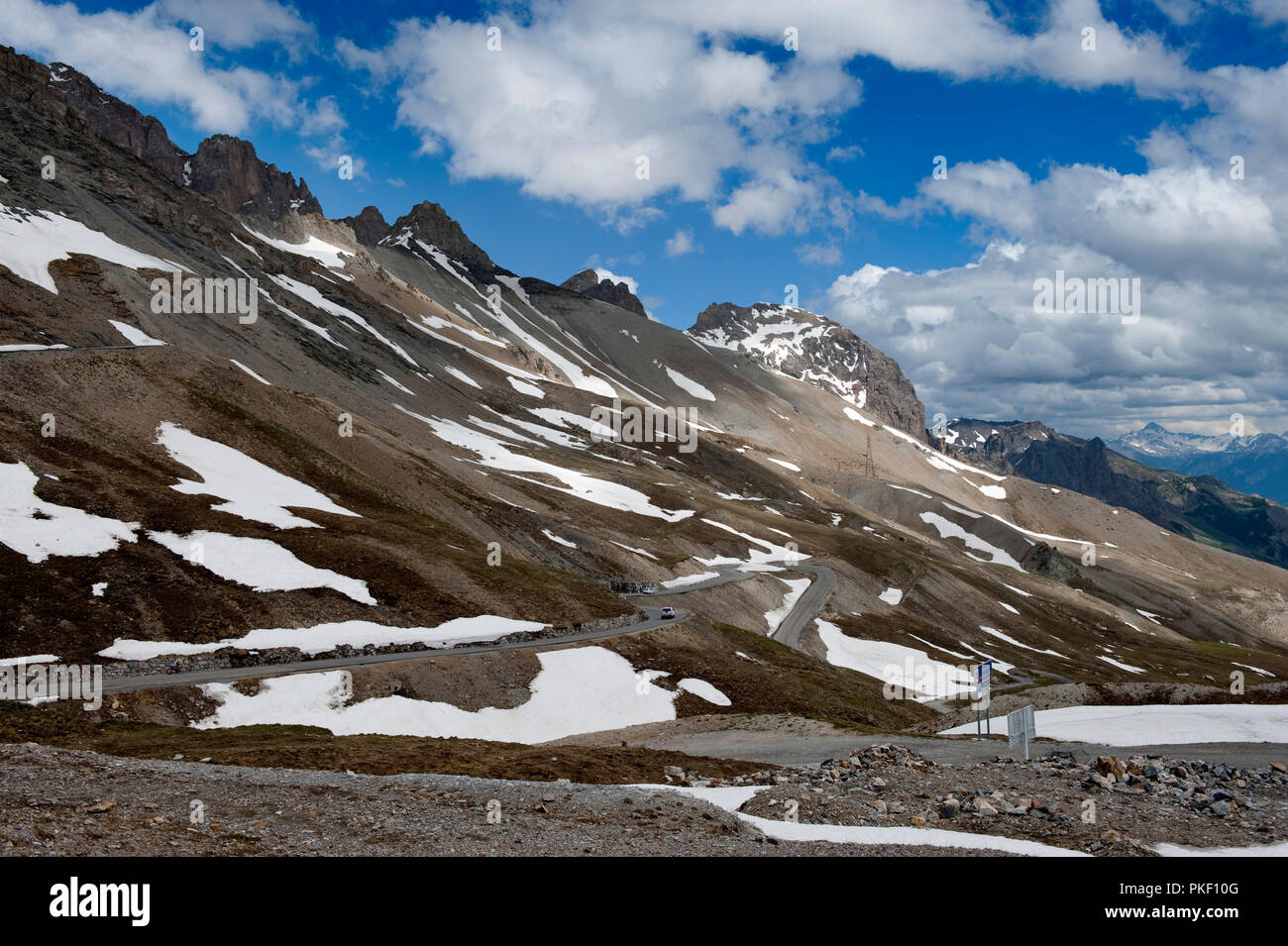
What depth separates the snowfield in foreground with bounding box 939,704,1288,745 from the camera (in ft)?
101

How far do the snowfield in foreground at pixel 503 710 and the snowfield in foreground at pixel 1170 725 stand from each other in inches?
733

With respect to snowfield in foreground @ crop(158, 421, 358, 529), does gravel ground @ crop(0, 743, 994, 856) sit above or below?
below

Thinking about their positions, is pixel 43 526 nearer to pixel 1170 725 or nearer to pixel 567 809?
pixel 567 809

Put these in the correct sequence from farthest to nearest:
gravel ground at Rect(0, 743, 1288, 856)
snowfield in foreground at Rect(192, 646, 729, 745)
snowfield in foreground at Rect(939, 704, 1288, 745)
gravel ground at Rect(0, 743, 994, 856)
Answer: snowfield in foreground at Rect(192, 646, 729, 745) < snowfield in foreground at Rect(939, 704, 1288, 745) < gravel ground at Rect(0, 743, 1288, 856) < gravel ground at Rect(0, 743, 994, 856)

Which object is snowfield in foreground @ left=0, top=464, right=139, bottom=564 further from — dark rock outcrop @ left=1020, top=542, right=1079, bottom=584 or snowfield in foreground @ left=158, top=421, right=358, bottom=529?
dark rock outcrop @ left=1020, top=542, right=1079, bottom=584

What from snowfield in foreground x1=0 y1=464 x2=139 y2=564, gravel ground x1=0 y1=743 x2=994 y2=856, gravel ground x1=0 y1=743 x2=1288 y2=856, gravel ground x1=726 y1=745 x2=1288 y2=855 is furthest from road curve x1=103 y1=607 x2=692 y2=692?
gravel ground x1=726 y1=745 x2=1288 y2=855

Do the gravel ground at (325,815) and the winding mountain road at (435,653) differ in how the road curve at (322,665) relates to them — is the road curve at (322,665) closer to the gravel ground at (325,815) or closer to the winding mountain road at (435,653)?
the winding mountain road at (435,653)

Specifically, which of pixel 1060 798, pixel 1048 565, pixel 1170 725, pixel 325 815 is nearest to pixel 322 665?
pixel 325 815

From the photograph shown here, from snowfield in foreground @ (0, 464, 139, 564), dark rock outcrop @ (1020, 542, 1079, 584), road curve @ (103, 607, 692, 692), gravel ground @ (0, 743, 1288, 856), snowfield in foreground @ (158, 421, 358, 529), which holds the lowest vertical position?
gravel ground @ (0, 743, 1288, 856)

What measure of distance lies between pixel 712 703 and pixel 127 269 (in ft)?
336

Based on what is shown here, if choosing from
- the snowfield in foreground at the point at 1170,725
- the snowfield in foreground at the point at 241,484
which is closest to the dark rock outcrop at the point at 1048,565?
the snowfield in foreground at the point at 1170,725

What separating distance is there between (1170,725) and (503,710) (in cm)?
3158

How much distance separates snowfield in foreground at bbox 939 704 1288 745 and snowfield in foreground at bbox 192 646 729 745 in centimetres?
1862
